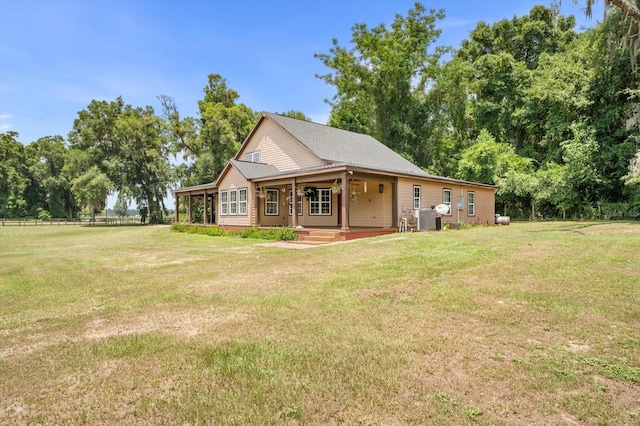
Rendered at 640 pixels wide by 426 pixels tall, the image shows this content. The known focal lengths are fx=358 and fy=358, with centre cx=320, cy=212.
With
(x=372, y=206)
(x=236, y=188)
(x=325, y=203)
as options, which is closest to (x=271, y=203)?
(x=236, y=188)

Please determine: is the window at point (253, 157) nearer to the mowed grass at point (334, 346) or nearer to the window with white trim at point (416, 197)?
the window with white trim at point (416, 197)

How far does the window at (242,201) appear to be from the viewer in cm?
2045

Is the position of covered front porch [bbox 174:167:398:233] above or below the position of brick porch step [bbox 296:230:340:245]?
above

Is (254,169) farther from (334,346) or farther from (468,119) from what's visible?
(468,119)

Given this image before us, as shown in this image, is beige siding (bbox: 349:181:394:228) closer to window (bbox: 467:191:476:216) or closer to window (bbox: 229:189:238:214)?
window (bbox: 467:191:476:216)

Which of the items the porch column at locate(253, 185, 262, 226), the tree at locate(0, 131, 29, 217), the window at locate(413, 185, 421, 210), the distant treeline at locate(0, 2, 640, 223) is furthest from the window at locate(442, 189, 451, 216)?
the tree at locate(0, 131, 29, 217)

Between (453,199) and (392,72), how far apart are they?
15.5 m

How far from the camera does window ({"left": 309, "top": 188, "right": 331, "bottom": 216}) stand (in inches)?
824

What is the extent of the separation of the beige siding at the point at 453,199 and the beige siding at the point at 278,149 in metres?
4.65

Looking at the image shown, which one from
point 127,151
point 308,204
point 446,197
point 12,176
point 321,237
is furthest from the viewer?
point 12,176

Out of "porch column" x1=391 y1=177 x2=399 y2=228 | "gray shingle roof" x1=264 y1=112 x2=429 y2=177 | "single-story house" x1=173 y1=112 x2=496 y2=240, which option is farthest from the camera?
"gray shingle roof" x1=264 y1=112 x2=429 y2=177

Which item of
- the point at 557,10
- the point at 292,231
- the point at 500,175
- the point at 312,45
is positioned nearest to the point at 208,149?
the point at 312,45

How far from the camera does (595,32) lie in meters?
21.5

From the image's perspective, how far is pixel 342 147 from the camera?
21703mm
